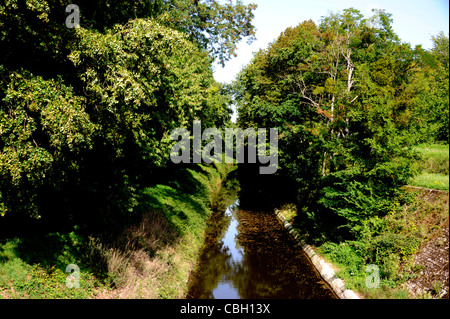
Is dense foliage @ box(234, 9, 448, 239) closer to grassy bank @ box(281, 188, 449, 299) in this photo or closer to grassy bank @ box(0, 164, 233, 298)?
grassy bank @ box(281, 188, 449, 299)

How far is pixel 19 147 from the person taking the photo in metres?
6.90

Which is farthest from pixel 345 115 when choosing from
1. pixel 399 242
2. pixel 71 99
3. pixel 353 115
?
pixel 71 99

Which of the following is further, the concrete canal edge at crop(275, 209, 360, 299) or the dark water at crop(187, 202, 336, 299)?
the dark water at crop(187, 202, 336, 299)

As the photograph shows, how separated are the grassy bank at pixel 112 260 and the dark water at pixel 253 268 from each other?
0.95 metres

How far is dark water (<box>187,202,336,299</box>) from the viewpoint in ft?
38.6

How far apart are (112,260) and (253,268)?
6847mm

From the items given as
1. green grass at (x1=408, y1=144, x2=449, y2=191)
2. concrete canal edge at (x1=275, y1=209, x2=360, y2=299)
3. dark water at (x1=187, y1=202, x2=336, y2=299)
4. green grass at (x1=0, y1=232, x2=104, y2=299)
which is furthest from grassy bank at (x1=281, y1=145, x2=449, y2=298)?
green grass at (x1=0, y1=232, x2=104, y2=299)

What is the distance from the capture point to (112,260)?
32.5ft

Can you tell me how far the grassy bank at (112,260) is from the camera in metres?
7.91

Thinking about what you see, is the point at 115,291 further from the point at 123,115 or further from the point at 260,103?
the point at 260,103

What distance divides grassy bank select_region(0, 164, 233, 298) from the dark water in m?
0.95

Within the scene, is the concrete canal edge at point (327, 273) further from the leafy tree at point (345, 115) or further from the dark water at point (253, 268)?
the leafy tree at point (345, 115)

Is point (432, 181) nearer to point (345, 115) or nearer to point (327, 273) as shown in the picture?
point (345, 115)

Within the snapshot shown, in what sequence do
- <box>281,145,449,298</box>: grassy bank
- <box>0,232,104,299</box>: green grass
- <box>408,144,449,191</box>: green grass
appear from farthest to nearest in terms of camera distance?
<box>408,144,449,191</box>: green grass → <box>281,145,449,298</box>: grassy bank → <box>0,232,104,299</box>: green grass
